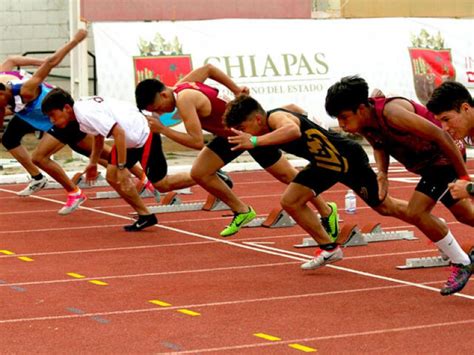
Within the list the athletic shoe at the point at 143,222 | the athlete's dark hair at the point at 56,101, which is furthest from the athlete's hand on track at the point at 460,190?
the athlete's dark hair at the point at 56,101

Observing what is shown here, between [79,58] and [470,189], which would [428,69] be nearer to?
[79,58]

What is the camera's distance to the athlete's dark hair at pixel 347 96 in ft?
29.5

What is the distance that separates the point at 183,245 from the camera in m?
12.0

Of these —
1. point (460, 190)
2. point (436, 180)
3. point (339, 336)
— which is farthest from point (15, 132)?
point (460, 190)

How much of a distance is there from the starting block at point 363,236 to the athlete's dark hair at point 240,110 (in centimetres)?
202

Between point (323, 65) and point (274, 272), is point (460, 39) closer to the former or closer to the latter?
point (323, 65)

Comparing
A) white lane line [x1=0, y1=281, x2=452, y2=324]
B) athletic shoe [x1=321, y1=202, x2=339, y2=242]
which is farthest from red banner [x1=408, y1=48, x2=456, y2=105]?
white lane line [x1=0, y1=281, x2=452, y2=324]

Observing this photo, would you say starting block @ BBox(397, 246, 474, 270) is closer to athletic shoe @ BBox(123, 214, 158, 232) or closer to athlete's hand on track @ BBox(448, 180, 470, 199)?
athlete's hand on track @ BBox(448, 180, 470, 199)

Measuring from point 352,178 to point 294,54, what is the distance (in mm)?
12256

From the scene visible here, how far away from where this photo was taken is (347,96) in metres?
8.99

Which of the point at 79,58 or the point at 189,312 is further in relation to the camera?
the point at 79,58

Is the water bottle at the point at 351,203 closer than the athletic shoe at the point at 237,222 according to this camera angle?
No

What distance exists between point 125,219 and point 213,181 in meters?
1.98

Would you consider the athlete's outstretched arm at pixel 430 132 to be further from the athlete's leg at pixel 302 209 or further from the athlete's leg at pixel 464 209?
the athlete's leg at pixel 302 209
